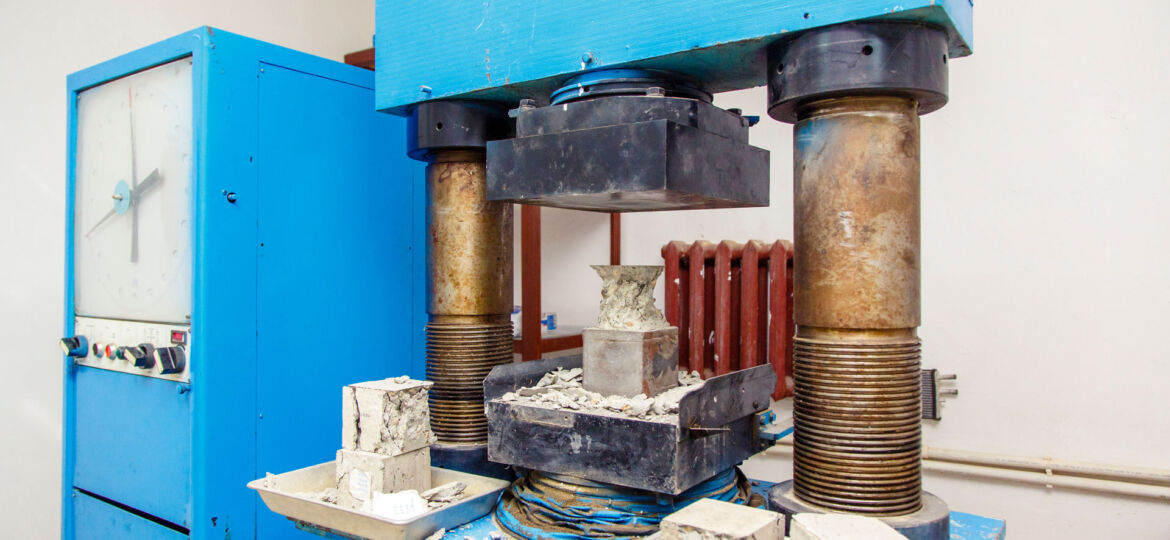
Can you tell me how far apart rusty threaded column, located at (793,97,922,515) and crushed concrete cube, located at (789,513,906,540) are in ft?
0.39

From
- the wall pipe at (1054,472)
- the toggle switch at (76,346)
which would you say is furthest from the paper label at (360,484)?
the wall pipe at (1054,472)

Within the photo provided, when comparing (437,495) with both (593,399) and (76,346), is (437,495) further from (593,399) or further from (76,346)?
(76,346)

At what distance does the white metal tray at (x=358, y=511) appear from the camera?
128cm

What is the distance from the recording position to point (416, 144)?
170 cm

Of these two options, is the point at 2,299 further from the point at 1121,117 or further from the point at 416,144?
the point at 1121,117

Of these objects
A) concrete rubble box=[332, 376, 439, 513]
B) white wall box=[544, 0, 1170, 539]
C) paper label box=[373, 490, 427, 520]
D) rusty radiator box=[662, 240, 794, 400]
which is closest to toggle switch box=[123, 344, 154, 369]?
concrete rubble box=[332, 376, 439, 513]

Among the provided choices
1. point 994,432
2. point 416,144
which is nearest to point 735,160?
point 416,144

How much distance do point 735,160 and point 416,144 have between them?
2.48 ft

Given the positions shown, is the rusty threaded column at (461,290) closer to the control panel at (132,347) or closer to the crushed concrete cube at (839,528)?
the control panel at (132,347)

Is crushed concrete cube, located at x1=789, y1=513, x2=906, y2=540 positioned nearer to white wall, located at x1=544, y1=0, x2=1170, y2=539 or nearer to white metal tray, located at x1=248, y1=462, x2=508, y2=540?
white metal tray, located at x1=248, y1=462, x2=508, y2=540

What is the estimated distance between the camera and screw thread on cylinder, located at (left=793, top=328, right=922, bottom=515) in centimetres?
117

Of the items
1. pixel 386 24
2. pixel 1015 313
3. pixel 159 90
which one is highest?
pixel 386 24

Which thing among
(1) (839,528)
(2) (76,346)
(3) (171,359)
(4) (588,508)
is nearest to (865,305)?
(1) (839,528)

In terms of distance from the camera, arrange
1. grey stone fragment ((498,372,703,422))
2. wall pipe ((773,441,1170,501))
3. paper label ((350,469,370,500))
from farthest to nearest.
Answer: wall pipe ((773,441,1170,501)) → paper label ((350,469,370,500)) → grey stone fragment ((498,372,703,422))
